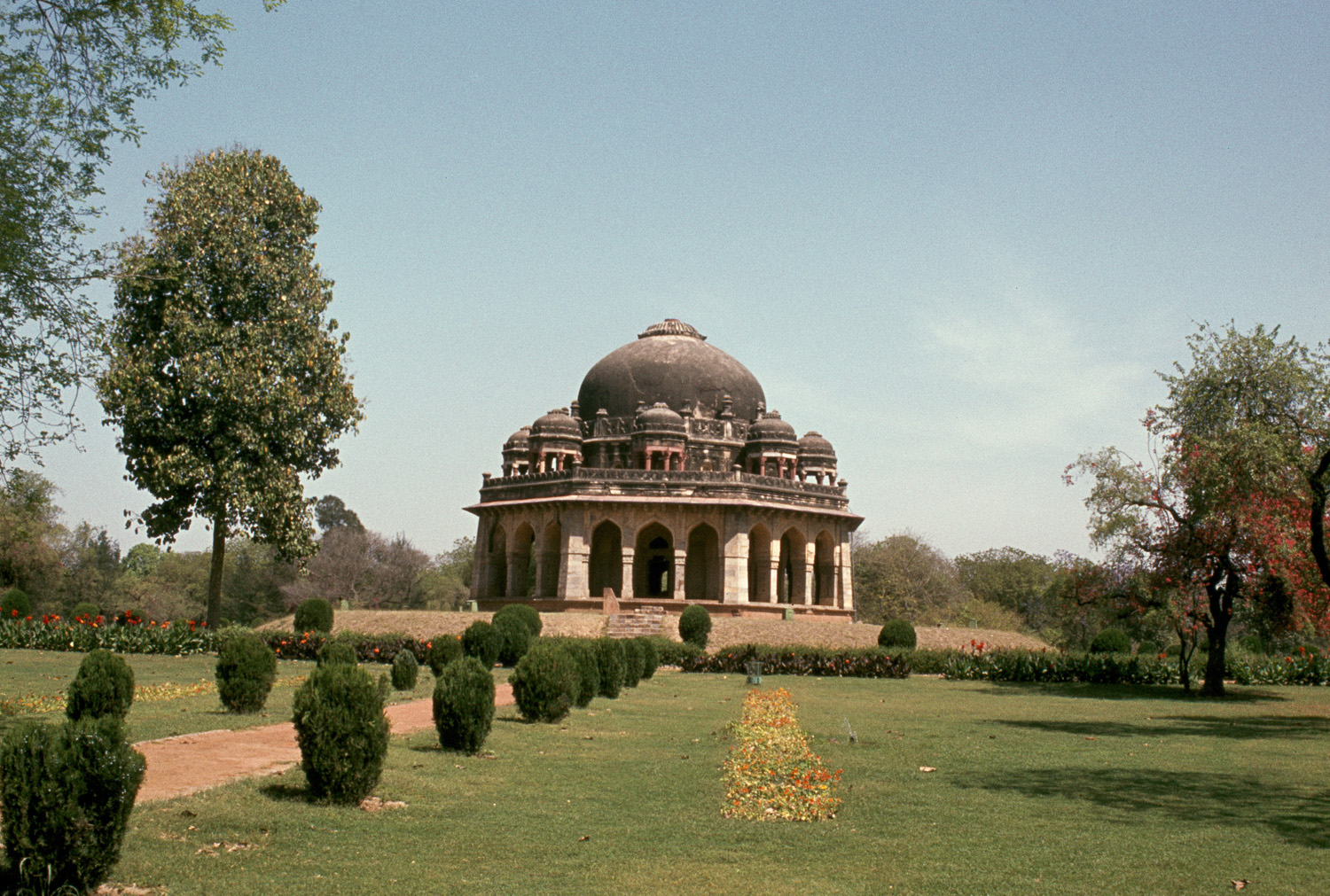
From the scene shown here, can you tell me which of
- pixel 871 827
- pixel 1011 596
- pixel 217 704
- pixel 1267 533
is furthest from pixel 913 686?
pixel 1011 596

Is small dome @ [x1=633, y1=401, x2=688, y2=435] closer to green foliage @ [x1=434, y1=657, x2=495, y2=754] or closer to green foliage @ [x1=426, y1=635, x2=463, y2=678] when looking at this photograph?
green foliage @ [x1=426, y1=635, x2=463, y2=678]

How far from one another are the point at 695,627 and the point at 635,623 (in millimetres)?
3796

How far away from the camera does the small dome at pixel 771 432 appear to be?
41844 millimetres

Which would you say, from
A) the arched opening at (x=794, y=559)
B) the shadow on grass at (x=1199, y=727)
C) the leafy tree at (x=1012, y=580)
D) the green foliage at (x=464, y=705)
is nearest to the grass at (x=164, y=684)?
the green foliage at (x=464, y=705)

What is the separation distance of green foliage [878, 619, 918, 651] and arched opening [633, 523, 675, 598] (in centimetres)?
1422

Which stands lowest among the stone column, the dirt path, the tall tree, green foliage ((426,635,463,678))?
the dirt path

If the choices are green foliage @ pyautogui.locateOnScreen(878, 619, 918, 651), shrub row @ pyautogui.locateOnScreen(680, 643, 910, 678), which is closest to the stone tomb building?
green foliage @ pyautogui.locateOnScreen(878, 619, 918, 651)

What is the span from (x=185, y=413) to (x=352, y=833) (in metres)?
20.8

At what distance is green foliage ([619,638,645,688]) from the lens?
65.4ft

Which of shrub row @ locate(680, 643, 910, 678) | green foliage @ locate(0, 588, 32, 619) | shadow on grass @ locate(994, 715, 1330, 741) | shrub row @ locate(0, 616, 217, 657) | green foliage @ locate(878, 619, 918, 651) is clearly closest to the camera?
shadow on grass @ locate(994, 715, 1330, 741)

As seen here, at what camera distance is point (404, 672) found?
18438 millimetres

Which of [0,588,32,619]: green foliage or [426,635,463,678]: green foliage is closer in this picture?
[426,635,463,678]: green foliage

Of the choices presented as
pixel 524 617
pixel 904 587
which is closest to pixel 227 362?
pixel 524 617

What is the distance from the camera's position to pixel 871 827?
27.1 ft
